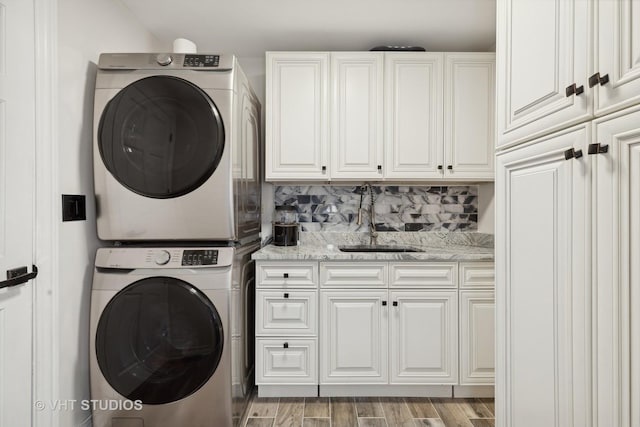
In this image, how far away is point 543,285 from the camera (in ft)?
3.12

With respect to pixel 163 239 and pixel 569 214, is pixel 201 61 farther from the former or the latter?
pixel 569 214

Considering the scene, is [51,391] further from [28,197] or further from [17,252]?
[28,197]

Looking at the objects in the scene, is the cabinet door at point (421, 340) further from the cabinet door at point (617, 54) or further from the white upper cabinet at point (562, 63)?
the cabinet door at point (617, 54)

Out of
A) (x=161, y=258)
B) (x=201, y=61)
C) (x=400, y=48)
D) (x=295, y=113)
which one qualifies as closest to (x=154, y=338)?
(x=161, y=258)

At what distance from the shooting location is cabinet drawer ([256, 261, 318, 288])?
2107 millimetres

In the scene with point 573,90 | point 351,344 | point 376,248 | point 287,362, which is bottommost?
point 287,362

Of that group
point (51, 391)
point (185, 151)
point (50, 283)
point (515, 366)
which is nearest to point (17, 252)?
point (50, 283)

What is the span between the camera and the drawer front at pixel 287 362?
2102mm

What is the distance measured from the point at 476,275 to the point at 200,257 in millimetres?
1683

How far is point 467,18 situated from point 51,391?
3067 millimetres

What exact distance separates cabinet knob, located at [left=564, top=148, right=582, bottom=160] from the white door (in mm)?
1899

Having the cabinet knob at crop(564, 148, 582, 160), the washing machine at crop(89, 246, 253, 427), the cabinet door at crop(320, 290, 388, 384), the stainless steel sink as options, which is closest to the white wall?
the washing machine at crop(89, 246, 253, 427)

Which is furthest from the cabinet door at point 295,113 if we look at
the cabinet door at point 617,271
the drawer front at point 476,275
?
the cabinet door at point 617,271

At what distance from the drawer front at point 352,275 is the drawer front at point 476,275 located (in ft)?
1.67
